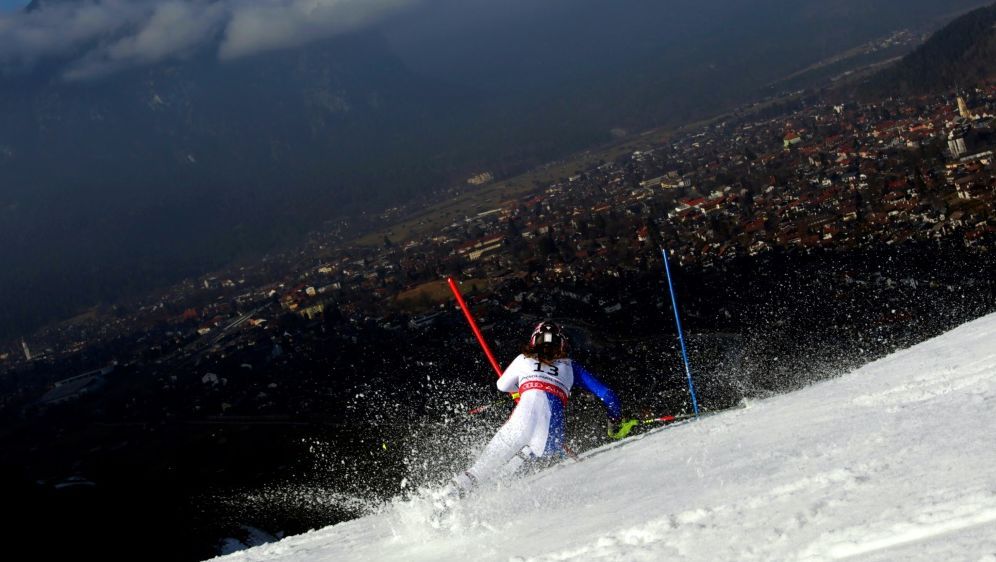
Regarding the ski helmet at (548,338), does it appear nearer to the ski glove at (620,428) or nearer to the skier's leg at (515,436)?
the skier's leg at (515,436)

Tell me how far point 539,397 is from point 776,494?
2.75 metres

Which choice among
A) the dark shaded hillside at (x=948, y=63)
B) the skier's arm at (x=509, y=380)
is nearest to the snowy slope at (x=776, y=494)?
the skier's arm at (x=509, y=380)

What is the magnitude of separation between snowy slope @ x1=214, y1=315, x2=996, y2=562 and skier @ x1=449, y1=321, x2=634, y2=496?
0.64ft

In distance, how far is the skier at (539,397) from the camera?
613 cm

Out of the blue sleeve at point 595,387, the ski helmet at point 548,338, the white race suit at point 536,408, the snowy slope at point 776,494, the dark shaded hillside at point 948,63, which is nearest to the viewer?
the snowy slope at point 776,494

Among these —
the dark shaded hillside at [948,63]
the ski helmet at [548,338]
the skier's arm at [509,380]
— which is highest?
the ski helmet at [548,338]

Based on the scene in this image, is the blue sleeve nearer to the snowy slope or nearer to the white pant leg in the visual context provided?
the snowy slope

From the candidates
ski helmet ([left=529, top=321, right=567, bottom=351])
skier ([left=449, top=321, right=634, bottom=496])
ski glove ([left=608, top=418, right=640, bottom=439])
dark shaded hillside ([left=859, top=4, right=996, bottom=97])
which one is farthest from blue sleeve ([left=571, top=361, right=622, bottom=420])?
dark shaded hillside ([left=859, top=4, right=996, bottom=97])

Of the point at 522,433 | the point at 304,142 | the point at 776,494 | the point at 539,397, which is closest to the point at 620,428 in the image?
the point at 539,397

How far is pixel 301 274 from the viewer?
54531 millimetres

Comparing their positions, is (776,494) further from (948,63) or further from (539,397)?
(948,63)

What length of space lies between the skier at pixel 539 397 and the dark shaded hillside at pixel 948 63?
5608 cm

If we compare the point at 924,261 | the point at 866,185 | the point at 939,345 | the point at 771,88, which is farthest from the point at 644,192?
the point at 771,88

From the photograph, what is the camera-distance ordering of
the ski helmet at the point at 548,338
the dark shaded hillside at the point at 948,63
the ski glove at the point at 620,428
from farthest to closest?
the dark shaded hillside at the point at 948,63 → the ski glove at the point at 620,428 → the ski helmet at the point at 548,338
